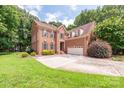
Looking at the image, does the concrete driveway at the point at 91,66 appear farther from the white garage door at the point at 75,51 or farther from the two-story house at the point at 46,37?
the two-story house at the point at 46,37

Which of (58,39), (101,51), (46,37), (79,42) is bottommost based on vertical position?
(101,51)

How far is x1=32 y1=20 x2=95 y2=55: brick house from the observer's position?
23.6 meters

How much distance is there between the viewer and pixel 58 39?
87.7 feet

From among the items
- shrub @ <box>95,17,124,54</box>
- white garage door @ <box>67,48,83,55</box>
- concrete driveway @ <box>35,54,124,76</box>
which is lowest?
concrete driveway @ <box>35,54,124,76</box>

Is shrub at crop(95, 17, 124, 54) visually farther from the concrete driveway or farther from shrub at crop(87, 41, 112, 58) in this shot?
the concrete driveway

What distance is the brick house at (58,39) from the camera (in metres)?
23.6

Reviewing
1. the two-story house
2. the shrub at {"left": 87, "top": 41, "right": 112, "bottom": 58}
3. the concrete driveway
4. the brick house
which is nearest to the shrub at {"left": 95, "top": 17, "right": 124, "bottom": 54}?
the brick house

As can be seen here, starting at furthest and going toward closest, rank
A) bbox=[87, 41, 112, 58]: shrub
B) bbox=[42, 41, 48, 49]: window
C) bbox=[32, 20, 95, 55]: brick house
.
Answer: bbox=[42, 41, 48, 49]: window
bbox=[32, 20, 95, 55]: brick house
bbox=[87, 41, 112, 58]: shrub

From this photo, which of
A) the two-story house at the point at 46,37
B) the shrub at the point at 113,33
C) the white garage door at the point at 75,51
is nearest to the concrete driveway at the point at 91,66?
the shrub at the point at 113,33

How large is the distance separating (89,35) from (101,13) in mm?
19668

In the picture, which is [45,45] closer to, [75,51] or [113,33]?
[75,51]

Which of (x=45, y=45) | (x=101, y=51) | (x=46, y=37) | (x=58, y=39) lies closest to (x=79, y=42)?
(x=58, y=39)

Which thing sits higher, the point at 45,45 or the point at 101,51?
the point at 45,45
